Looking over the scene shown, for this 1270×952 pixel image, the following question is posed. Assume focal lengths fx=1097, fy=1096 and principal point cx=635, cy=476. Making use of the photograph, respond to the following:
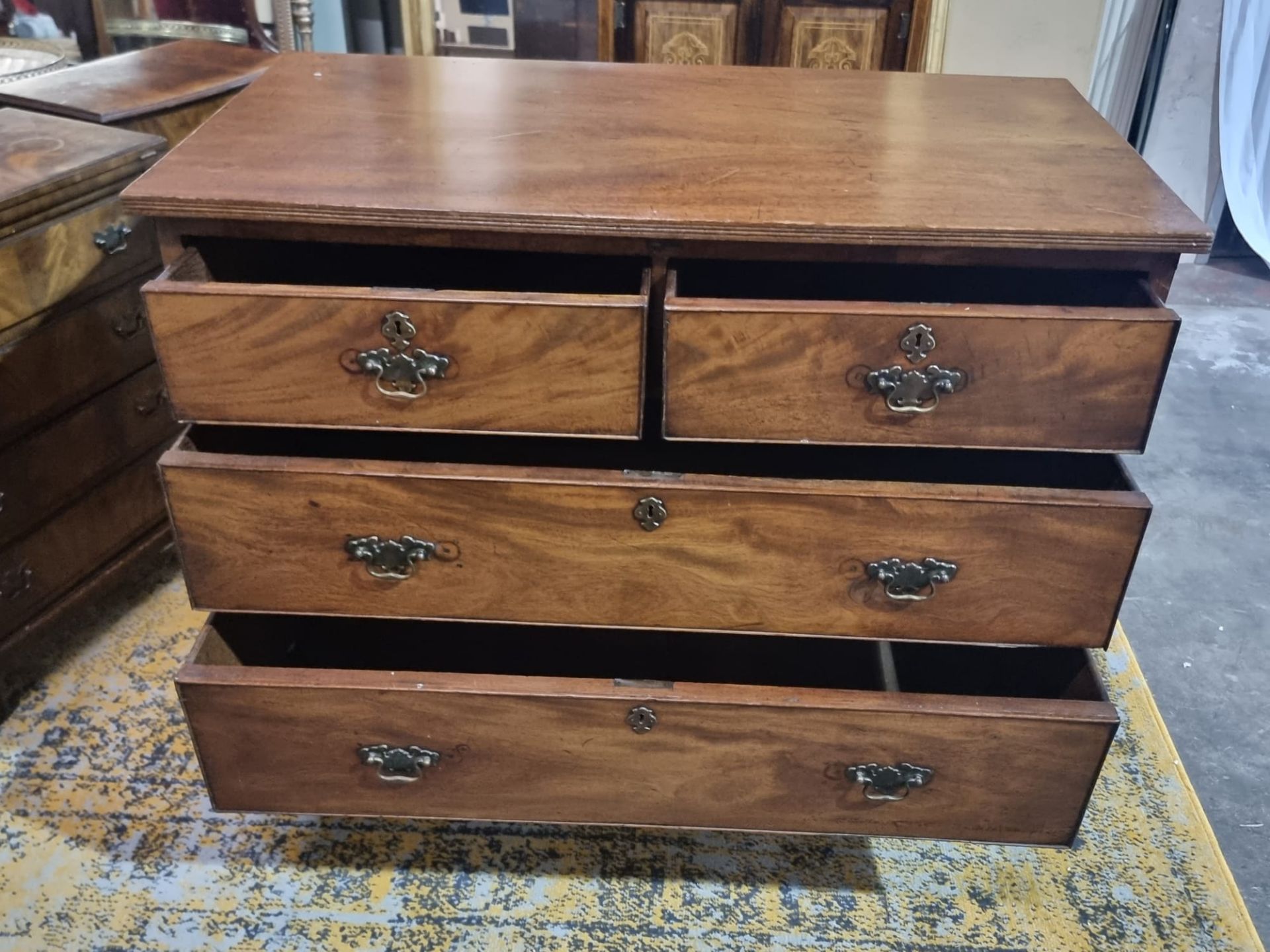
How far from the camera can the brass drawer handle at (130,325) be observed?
1.33 metres

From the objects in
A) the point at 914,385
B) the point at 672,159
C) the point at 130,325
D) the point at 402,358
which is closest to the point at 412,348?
the point at 402,358

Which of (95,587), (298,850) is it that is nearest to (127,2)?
(95,587)

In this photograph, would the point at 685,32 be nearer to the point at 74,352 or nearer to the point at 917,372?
the point at 74,352

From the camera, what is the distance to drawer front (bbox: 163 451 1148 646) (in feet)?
2.97

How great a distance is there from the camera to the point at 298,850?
1158 mm

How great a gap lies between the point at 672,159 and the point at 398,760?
1.95 feet

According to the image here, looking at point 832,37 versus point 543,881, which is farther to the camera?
point 832,37

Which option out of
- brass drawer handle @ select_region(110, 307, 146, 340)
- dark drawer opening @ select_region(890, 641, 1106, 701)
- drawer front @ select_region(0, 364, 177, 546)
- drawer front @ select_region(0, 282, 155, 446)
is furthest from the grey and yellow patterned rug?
brass drawer handle @ select_region(110, 307, 146, 340)

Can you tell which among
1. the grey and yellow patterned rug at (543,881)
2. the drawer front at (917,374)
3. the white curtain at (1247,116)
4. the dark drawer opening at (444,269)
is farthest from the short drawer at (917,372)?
the white curtain at (1247,116)

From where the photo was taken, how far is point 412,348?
860 mm

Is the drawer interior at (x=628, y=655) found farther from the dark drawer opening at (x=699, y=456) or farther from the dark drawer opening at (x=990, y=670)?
the dark drawer opening at (x=699, y=456)

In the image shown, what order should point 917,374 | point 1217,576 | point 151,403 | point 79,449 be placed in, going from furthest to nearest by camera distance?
1. point 1217,576
2. point 151,403
3. point 79,449
4. point 917,374

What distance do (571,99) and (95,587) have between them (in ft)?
2.78

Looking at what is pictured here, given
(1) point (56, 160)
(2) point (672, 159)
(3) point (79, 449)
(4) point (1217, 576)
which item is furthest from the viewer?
(4) point (1217, 576)
